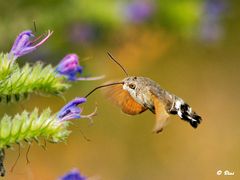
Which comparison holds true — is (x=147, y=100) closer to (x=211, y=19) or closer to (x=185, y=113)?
(x=185, y=113)

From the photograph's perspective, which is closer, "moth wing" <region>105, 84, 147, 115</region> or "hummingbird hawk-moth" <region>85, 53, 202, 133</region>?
"hummingbird hawk-moth" <region>85, 53, 202, 133</region>

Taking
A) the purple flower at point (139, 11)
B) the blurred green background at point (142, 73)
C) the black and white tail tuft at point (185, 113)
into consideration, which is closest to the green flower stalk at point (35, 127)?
the black and white tail tuft at point (185, 113)

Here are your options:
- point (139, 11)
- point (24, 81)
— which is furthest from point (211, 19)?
point (24, 81)

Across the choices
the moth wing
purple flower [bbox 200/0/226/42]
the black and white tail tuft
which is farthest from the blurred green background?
the black and white tail tuft

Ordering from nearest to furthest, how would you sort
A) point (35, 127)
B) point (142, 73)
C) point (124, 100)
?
point (35, 127) < point (124, 100) < point (142, 73)

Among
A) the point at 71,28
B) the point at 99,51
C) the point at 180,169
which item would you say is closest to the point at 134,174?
the point at 180,169

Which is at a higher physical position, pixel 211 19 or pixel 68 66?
pixel 211 19

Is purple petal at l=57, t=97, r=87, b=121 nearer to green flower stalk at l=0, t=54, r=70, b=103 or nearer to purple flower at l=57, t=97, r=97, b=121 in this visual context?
purple flower at l=57, t=97, r=97, b=121
